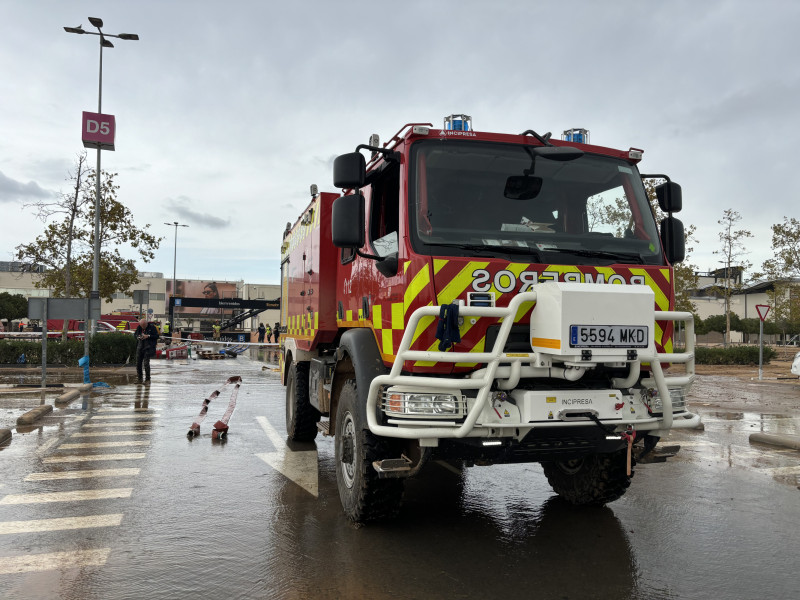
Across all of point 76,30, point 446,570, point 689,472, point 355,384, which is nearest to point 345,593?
point 446,570

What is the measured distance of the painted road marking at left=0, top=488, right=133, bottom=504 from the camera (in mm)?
5457

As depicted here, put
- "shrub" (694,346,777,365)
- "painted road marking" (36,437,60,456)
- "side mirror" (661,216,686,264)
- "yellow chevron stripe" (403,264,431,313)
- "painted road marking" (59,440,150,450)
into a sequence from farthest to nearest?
"shrub" (694,346,777,365), "painted road marking" (59,440,150,450), "painted road marking" (36,437,60,456), "side mirror" (661,216,686,264), "yellow chevron stripe" (403,264,431,313)

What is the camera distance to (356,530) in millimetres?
4672

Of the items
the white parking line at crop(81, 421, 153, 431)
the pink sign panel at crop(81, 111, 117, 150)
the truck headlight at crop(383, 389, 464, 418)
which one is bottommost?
the white parking line at crop(81, 421, 153, 431)

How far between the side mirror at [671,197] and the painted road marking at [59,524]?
5062mm

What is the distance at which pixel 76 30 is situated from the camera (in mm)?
21703

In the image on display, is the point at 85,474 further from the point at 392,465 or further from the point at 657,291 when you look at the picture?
the point at 657,291

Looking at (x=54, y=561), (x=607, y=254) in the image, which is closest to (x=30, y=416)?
(x=54, y=561)

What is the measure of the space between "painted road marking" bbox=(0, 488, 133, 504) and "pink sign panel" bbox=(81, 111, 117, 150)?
1892cm

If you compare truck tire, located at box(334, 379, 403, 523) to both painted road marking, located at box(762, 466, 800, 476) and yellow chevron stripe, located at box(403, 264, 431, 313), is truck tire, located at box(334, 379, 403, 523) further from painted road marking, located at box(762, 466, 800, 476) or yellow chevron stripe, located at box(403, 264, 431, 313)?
painted road marking, located at box(762, 466, 800, 476)

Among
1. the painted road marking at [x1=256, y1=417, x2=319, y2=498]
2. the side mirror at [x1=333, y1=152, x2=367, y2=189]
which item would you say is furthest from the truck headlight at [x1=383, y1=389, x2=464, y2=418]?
the painted road marking at [x1=256, y1=417, x2=319, y2=498]

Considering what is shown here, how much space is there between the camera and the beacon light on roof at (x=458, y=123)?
15.2ft

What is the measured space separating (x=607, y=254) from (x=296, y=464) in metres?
4.14

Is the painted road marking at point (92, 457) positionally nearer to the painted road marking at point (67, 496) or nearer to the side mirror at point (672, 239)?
the painted road marking at point (67, 496)
